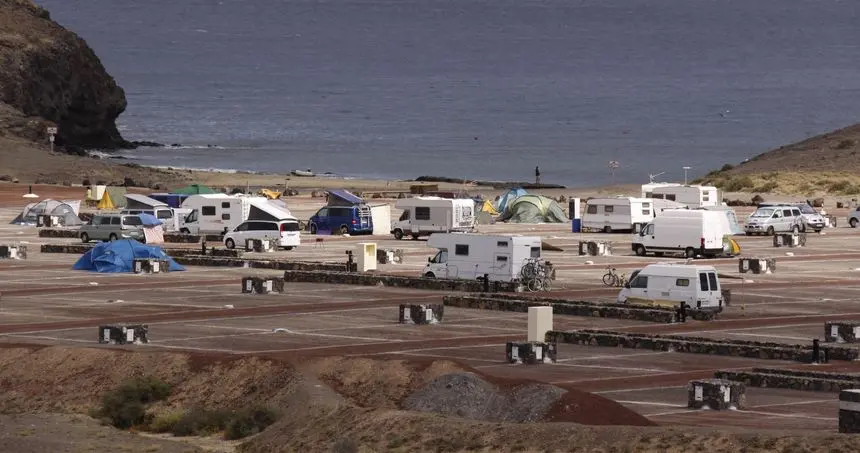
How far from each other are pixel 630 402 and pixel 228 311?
742 inches

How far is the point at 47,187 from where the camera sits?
112750 millimetres

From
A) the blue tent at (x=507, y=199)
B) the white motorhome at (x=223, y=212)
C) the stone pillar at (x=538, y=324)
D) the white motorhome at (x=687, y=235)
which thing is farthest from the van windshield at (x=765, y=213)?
the stone pillar at (x=538, y=324)

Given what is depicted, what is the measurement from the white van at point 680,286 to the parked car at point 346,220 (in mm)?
32517

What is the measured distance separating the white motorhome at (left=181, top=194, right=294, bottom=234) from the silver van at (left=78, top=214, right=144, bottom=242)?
346cm

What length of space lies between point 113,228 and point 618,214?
82.5ft

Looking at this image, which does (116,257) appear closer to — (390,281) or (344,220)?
(390,281)

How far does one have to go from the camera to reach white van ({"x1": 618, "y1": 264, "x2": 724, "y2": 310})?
46.6m

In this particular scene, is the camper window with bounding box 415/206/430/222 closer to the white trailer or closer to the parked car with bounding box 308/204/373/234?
the parked car with bounding box 308/204/373/234

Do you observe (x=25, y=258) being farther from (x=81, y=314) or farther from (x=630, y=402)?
(x=630, y=402)

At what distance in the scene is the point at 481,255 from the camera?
2164 inches

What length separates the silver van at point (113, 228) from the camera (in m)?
73.3

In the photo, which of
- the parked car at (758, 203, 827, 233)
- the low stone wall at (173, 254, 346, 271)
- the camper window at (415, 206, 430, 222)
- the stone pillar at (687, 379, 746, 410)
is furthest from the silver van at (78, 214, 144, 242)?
the stone pillar at (687, 379, 746, 410)

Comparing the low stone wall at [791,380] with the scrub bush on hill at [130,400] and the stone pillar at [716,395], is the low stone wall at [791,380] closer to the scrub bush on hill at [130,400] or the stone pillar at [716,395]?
the stone pillar at [716,395]

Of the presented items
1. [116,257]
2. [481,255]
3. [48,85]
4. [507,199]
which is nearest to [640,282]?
[481,255]
